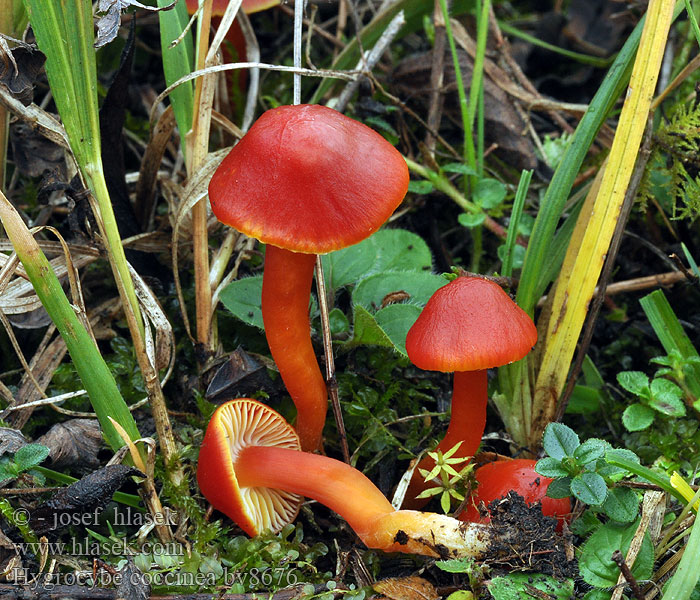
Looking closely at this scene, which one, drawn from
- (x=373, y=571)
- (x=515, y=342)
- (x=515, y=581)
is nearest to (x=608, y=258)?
(x=515, y=342)

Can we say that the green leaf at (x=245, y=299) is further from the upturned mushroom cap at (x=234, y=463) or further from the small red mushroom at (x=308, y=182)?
the small red mushroom at (x=308, y=182)

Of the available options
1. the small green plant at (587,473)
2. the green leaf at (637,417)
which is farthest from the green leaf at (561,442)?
the green leaf at (637,417)

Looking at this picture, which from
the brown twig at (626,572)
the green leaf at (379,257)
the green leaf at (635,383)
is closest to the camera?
the brown twig at (626,572)

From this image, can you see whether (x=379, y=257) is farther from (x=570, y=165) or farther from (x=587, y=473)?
(x=587, y=473)

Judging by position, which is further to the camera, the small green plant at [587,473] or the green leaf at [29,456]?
the green leaf at [29,456]

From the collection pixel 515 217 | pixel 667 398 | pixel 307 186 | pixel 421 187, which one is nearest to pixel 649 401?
pixel 667 398

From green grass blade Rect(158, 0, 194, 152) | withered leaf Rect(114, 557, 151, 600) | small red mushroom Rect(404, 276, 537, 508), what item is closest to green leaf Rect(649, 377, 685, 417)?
small red mushroom Rect(404, 276, 537, 508)

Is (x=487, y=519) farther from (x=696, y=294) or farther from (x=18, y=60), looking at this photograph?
(x=18, y=60)
